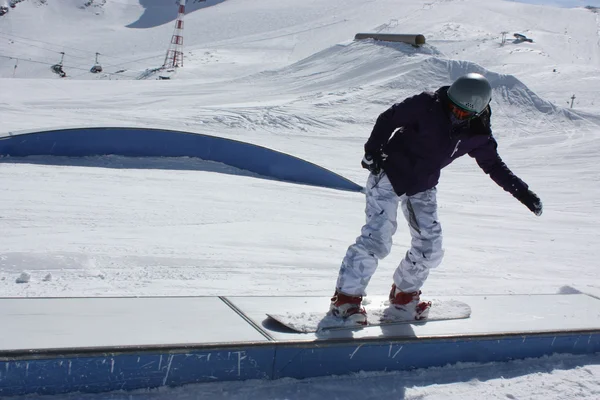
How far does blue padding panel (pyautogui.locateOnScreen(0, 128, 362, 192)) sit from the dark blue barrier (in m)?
6.72

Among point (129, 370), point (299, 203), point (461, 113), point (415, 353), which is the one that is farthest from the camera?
point (299, 203)

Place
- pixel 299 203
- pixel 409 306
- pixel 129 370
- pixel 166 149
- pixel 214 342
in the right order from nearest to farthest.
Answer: pixel 129 370 < pixel 214 342 < pixel 409 306 < pixel 299 203 < pixel 166 149

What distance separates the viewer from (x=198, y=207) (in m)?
7.30

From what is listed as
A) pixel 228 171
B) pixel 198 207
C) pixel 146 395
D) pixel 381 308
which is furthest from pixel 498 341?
pixel 228 171

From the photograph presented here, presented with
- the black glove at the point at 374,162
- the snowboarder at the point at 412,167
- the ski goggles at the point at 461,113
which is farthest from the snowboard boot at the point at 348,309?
the ski goggles at the point at 461,113

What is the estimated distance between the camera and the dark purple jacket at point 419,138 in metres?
3.42

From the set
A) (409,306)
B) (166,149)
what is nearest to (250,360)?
(409,306)

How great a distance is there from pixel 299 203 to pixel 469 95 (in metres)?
5.28

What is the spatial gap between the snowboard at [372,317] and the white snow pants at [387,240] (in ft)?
0.57

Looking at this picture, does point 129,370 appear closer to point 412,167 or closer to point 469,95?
point 412,167

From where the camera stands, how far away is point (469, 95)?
11.0 feet

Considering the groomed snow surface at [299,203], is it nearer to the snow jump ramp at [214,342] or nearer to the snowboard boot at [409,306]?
the snow jump ramp at [214,342]

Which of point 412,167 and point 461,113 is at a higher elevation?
point 461,113

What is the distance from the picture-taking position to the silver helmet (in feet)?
11.0
